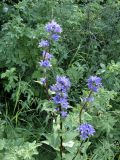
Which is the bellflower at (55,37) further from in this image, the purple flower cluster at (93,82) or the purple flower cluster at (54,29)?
the purple flower cluster at (93,82)

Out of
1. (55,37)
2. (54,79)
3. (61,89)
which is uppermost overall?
(55,37)

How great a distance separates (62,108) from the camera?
218cm

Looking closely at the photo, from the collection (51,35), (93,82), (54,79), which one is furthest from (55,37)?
(54,79)

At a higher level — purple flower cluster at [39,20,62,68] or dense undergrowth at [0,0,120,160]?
purple flower cluster at [39,20,62,68]

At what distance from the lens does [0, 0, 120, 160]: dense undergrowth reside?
250 cm

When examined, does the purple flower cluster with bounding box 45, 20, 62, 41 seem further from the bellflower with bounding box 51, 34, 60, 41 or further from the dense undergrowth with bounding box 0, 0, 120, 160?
the dense undergrowth with bounding box 0, 0, 120, 160

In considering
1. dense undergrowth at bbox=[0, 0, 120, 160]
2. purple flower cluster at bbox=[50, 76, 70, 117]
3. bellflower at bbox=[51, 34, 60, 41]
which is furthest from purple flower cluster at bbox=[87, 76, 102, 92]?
bellflower at bbox=[51, 34, 60, 41]

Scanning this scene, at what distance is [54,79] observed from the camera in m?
3.20

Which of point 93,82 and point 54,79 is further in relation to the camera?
point 54,79

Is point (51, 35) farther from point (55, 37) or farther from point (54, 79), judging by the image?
point (54, 79)

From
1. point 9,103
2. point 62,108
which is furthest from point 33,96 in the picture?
point 62,108

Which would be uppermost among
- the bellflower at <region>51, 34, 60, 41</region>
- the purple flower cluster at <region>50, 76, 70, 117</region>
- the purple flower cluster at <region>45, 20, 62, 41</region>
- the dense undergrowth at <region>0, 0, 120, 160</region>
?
the purple flower cluster at <region>45, 20, 62, 41</region>

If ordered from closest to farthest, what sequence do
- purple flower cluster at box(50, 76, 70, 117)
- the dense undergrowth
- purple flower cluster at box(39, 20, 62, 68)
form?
purple flower cluster at box(50, 76, 70, 117) → purple flower cluster at box(39, 20, 62, 68) → the dense undergrowth

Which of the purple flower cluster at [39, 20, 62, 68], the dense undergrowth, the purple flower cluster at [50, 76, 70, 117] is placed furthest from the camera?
the dense undergrowth
